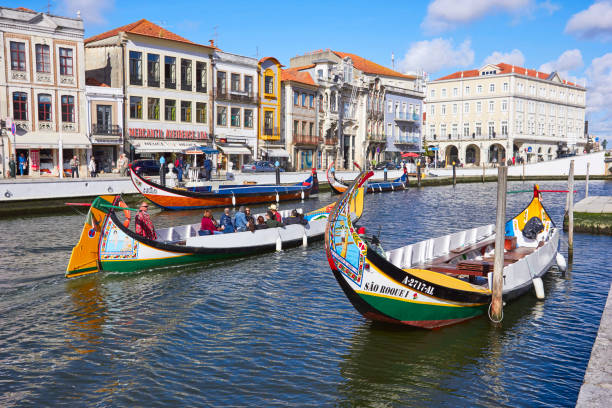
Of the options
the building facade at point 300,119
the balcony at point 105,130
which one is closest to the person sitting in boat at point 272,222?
the balcony at point 105,130

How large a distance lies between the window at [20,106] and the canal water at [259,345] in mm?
23834

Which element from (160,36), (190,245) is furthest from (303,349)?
(160,36)

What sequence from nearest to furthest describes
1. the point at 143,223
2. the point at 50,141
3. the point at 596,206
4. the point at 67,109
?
1. the point at 143,223
2. the point at 596,206
3. the point at 50,141
4. the point at 67,109

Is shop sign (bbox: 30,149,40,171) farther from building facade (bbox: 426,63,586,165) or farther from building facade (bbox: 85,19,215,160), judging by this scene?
building facade (bbox: 426,63,586,165)

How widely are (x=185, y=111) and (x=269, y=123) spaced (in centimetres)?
1063

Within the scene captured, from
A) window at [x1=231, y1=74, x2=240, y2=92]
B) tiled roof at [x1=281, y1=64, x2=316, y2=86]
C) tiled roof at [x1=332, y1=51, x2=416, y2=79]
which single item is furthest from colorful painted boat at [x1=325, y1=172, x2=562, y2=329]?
tiled roof at [x1=332, y1=51, x2=416, y2=79]

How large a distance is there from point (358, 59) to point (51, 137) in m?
47.8

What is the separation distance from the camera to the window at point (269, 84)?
181 ft

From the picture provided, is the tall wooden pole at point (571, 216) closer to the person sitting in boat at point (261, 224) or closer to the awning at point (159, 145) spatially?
the person sitting in boat at point (261, 224)

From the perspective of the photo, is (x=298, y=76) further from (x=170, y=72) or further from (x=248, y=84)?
(x=170, y=72)

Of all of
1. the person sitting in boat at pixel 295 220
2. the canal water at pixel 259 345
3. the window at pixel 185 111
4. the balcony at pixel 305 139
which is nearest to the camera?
the canal water at pixel 259 345

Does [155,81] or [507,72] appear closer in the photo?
[155,81]

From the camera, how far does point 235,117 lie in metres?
52.2

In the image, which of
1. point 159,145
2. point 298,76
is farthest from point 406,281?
point 298,76
